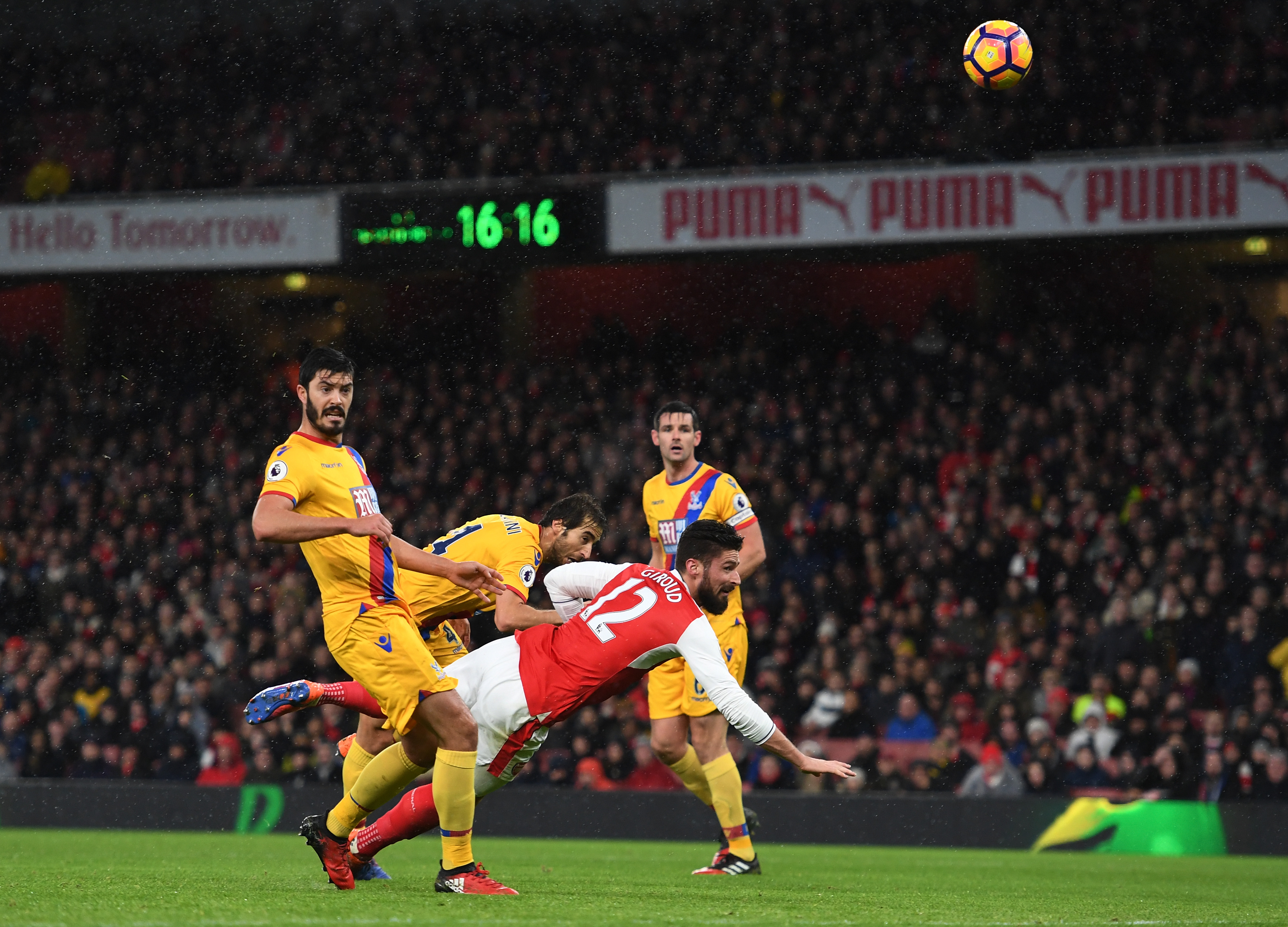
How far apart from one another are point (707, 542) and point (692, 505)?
2591mm

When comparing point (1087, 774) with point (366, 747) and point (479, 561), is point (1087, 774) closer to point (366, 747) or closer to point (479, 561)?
point (366, 747)

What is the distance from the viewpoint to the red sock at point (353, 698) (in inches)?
279

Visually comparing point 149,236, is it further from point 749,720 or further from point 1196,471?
point 749,720

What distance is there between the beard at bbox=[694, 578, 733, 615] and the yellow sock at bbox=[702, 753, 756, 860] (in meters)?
1.78

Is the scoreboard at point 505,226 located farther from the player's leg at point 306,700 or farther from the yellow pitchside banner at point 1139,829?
the player's leg at point 306,700

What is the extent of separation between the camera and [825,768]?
5582 millimetres

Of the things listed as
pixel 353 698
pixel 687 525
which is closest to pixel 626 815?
pixel 687 525

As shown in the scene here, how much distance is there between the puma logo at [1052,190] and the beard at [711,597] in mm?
11592

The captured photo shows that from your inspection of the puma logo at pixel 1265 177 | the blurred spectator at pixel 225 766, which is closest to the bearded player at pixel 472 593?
the blurred spectator at pixel 225 766

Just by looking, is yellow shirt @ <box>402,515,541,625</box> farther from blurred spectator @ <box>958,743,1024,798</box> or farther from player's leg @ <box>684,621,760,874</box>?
blurred spectator @ <box>958,743,1024,798</box>

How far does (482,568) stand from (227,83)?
17371 mm

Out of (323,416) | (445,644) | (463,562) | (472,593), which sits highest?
(323,416)

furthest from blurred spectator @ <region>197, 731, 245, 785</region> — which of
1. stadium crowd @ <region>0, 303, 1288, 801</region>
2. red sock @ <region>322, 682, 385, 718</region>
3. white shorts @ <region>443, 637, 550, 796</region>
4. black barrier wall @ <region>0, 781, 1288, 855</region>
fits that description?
white shorts @ <region>443, 637, 550, 796</region>

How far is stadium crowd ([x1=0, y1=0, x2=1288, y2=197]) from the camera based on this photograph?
1756 cm
